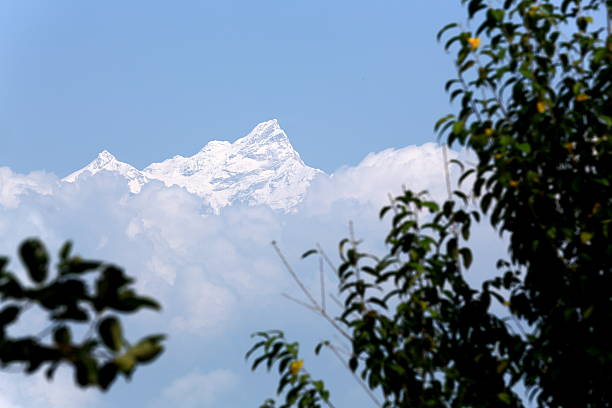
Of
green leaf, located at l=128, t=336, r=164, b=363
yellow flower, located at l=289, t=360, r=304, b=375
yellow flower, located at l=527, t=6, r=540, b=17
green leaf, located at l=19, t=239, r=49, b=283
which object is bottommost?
green leaf, located at l=128, t=336, r=164, b=363

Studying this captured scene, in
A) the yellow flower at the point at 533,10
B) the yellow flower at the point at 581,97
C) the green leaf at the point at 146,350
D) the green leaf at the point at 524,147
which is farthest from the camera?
the yellow flower at the point at 533,10

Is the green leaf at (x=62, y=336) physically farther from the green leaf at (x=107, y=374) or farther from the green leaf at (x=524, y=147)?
the green leaf at (x=524, y=147)

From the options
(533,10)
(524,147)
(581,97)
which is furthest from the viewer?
(533,10)

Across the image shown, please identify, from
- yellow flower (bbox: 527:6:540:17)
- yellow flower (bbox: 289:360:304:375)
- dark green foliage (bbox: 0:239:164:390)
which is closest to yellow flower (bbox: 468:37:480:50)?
yellow flower (bbox: 527:6:540:17)

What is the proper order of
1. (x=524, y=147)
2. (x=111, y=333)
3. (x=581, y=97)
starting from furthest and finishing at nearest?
(x=581, y=97) → (x=524, y=147) → (x=111, y=333)

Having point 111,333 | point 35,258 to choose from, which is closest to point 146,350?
point 111,333

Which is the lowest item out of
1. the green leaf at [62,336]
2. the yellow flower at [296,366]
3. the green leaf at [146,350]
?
the green leaf at [146,350]

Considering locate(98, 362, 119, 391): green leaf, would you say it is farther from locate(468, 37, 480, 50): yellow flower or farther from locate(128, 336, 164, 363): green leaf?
locate(468, 37, 480, 50): yellow flower

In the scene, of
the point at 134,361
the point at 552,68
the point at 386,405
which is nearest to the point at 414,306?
the point at 386,405

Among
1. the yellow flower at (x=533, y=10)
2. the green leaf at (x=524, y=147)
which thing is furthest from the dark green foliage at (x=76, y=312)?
the yellow flower at (x=533, y=10)

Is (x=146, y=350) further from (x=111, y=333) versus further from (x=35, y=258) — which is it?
(x=35, y=258)

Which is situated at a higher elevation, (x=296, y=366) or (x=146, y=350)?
(x=296, y=366)

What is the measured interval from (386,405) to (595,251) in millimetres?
1804

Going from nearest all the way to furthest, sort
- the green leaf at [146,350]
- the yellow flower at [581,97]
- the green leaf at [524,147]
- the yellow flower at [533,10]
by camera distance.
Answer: the green leaf at [146,350] → the green leaf at [524,147] → the yellow flower at [581,97] → the yellow flower at [533,10]
